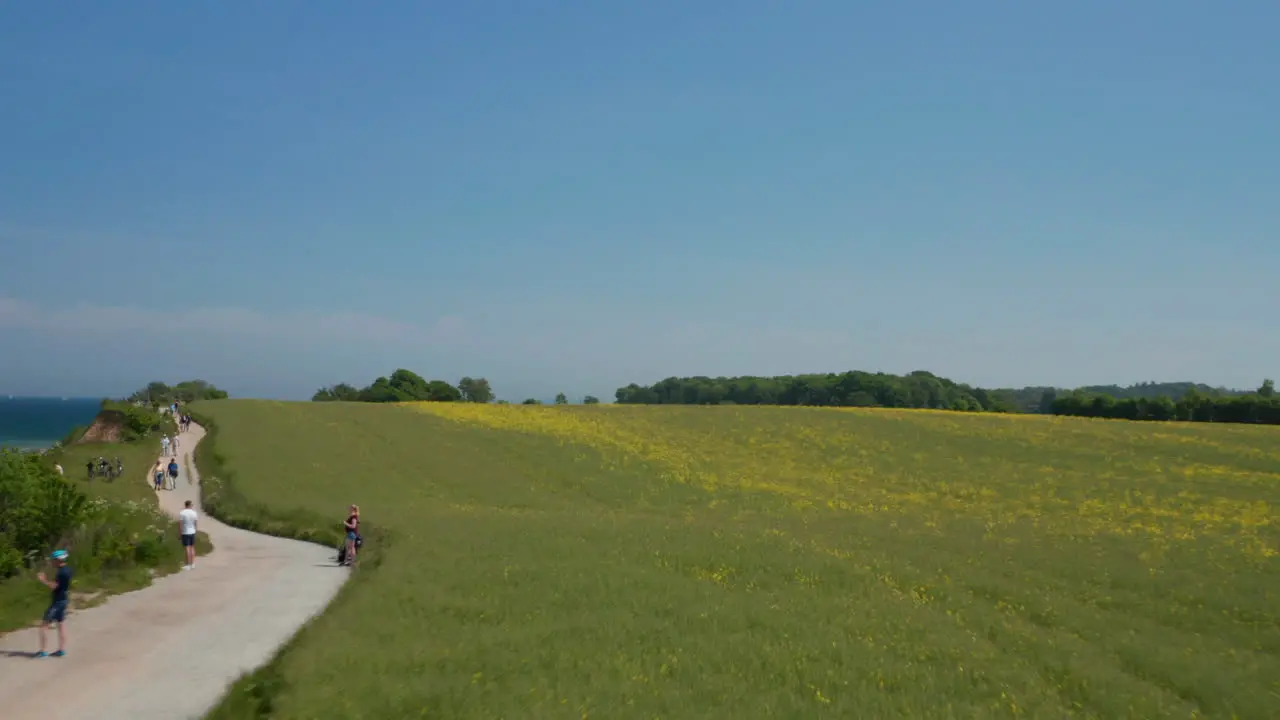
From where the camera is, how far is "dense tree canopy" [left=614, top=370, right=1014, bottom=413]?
141 m

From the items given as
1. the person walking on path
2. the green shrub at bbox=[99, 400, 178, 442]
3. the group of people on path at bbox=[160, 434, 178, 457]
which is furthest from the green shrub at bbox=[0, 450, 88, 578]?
the green shrub at bbox=[99, 400, 178, 442]

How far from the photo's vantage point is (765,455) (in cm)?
5900

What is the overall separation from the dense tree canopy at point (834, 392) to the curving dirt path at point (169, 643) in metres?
99.4

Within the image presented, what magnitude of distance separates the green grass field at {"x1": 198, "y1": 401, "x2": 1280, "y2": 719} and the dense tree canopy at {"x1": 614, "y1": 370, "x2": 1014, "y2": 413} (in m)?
74.9

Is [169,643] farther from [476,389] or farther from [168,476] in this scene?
[476,389]

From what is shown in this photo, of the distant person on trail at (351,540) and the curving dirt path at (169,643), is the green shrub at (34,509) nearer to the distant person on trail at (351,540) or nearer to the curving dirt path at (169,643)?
the curving dirt path at (169,643)

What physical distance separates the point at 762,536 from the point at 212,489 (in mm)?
28706

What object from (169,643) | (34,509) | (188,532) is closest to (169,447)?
(34,509)

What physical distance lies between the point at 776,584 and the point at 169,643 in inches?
565

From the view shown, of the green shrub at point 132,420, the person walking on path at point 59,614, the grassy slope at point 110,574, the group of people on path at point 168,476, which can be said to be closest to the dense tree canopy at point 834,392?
the green shrub at point 132,420

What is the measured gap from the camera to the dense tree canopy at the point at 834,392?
5541 inches

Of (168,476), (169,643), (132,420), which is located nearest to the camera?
(169,643)

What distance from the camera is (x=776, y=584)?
2239 centimetres

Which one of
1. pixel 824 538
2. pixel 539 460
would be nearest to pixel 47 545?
pixel 824 538
